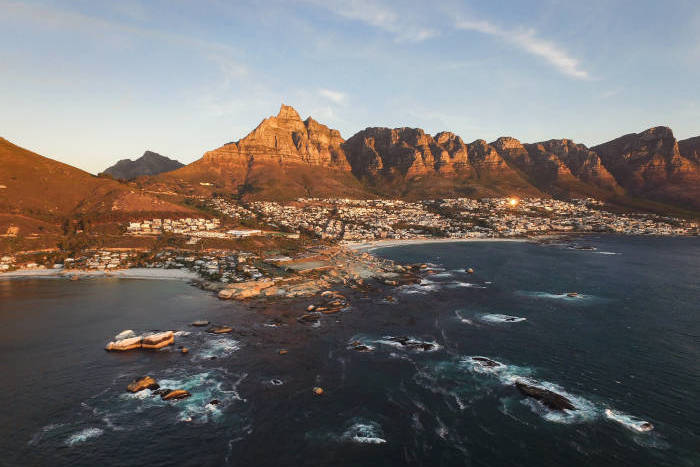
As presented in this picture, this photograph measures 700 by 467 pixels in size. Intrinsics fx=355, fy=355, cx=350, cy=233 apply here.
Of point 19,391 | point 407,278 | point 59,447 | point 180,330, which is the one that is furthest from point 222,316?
point 407,278

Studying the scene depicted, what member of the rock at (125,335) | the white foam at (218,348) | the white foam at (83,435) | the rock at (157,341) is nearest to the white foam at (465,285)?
the white foam at (218,348)

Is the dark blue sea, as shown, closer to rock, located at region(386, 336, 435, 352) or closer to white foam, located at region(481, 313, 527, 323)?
white foam, located at region(481, 313, 527, 323)

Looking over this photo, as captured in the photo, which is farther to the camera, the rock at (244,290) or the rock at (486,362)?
the rock at (244,290)

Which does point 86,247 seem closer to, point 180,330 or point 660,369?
point 180,330

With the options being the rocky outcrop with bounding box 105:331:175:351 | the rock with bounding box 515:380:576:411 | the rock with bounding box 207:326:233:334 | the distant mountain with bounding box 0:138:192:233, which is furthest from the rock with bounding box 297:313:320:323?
the distant mountain with bounding box 0:138:192:233

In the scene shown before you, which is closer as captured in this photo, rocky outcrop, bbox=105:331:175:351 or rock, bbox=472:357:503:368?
rock, bbox=472:357:503:368

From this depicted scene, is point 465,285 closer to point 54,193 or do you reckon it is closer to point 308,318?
point 308,318

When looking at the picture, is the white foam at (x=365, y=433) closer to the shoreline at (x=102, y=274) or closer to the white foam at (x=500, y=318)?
the white foam at (x=500, y=318)
